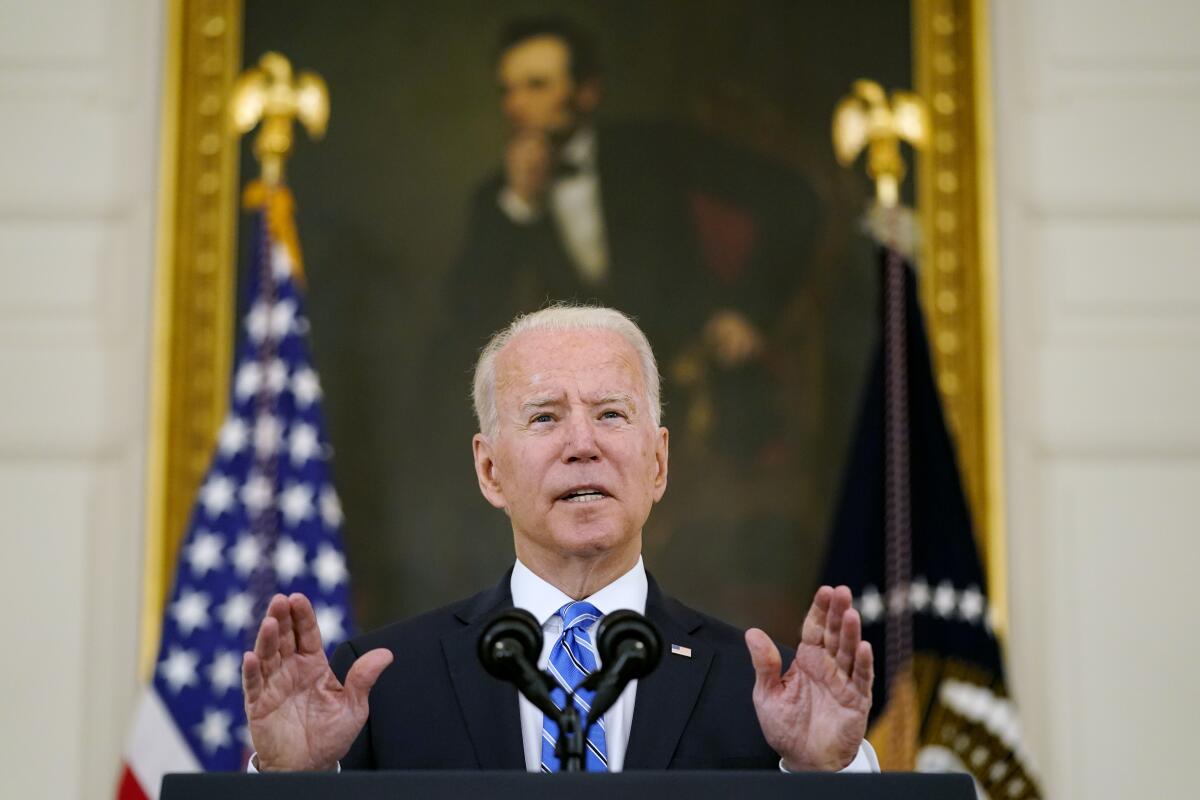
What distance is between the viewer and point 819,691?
95.4 inches

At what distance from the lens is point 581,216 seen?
5.90 m

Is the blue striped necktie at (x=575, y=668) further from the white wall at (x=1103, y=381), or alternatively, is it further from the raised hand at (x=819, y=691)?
the white wall at (x=1103, y=381)

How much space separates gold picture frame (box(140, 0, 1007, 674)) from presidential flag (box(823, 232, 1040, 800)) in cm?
22

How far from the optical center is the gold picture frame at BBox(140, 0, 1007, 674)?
5.66 metres

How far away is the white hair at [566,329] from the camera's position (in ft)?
9.83

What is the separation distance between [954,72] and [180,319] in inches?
119

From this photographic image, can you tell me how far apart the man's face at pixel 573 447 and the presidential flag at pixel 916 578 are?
8.57 feet

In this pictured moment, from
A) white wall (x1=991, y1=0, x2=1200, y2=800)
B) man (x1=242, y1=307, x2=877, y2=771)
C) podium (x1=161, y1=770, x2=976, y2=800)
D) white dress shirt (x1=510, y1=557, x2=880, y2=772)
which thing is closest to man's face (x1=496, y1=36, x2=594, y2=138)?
white wall (x1=991, y1=0, x2=1200, y2=800)

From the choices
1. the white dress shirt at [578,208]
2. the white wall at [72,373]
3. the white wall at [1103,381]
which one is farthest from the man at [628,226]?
the white wall at [72,373]

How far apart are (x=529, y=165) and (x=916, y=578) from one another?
2.06 metres

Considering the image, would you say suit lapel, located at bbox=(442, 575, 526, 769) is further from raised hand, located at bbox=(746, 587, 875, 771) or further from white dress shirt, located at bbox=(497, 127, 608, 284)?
white dress shirt, located at bbox=(497, 127, 608, 284)

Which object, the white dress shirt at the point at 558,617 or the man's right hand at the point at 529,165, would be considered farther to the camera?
the man's right hand at the point at 529,165

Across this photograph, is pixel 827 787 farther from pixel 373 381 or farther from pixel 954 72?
pixel 954 72

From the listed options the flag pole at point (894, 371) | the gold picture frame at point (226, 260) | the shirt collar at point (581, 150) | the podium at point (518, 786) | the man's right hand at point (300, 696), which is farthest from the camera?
the shirt collar at point (581, 150)
